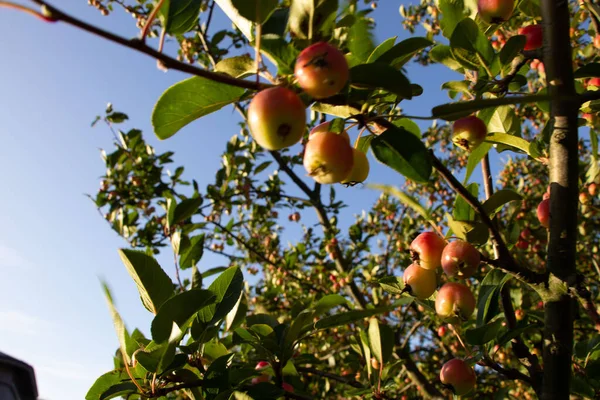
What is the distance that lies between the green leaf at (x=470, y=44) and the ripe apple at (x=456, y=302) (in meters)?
0.62

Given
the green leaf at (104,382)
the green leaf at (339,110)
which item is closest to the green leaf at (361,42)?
the green leaf at (339,110)

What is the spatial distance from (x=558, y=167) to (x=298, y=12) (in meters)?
0.72

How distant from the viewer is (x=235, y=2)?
2.49 ft

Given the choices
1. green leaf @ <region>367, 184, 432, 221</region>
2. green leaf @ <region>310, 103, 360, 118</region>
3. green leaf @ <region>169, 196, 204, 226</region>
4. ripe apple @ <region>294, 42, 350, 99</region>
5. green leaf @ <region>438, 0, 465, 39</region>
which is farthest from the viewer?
green leaf @ <region>169, 196, 204, 226</region>

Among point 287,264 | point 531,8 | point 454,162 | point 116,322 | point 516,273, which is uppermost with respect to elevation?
point 454,162

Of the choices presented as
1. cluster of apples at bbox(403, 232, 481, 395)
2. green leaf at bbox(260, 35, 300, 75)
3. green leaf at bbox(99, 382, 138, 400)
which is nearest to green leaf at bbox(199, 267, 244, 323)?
green leaf at bbox(99, 382, 138, 400)

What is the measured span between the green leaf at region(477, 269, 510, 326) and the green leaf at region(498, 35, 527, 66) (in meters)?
0.59

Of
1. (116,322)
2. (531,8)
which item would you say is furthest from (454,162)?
(116,322)

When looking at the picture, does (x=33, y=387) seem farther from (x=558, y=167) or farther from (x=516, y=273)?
(x=558, y=167)

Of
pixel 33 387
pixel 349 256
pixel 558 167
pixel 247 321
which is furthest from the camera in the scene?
pixel 349 256

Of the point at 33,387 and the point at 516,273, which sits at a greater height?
the point at 33,387

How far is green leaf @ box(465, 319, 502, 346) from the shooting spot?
1171mm

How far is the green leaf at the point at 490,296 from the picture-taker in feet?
4.07

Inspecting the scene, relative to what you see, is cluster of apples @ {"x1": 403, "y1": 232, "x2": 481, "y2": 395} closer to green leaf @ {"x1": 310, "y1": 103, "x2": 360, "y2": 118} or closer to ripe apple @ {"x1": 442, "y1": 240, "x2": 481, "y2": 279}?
ripe apple @ {"x1": 442, "y1": 240, "x2": 481, "y2": 279}
